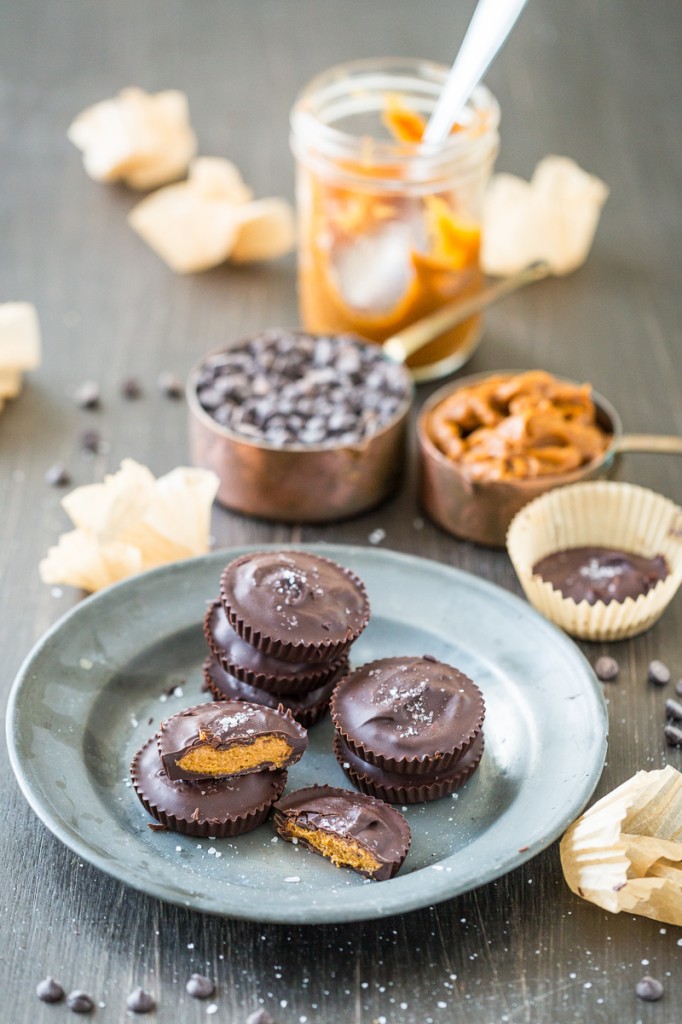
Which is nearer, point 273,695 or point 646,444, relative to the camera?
point 273,695

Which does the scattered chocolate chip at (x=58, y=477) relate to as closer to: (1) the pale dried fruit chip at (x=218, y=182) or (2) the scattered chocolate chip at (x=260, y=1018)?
(1) the pale dried fruit chip at (x=218, y=182)

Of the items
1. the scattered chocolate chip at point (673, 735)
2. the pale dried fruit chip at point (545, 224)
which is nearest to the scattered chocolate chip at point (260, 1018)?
the scattered chocolate chip at point (673, 735)

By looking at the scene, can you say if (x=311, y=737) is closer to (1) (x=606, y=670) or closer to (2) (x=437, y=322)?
(1) (x=606, y=670)

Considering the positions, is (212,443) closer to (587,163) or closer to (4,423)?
(4,423)

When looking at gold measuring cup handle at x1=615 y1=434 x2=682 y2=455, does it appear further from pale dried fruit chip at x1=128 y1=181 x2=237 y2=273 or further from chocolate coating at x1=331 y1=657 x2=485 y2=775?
pale dried fruit chip at x1=128 y1=181 x2=237 y2=273

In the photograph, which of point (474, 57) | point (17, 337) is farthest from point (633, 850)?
point (17, 337)

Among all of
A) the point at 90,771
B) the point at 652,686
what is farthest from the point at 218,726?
the point at 652,686
